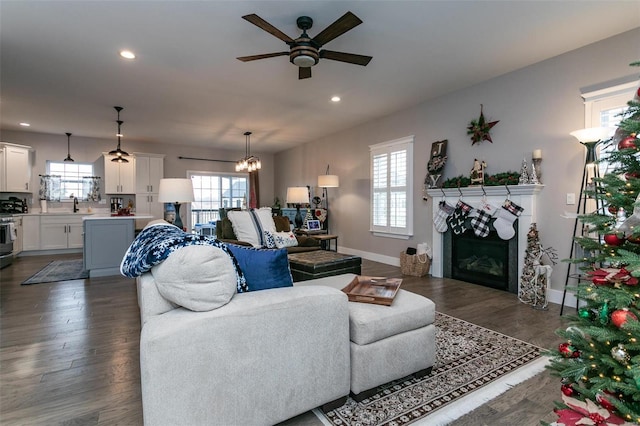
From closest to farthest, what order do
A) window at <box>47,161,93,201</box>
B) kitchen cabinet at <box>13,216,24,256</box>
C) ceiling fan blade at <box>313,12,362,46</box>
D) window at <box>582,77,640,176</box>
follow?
ceiling fan blade at <box>313,12,362,46</box> < window at <box>582,77,640,176</box> < kitchen cabinet at <box>13,216,24,256</box> < window at <box>47,161,93,201</box>

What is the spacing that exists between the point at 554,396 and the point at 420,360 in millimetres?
764

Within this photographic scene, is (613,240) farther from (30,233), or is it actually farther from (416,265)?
(30,233)

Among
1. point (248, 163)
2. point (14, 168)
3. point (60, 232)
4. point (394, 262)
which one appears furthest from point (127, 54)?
point (60, 232)

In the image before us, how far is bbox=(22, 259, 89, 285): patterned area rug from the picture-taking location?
183 inches

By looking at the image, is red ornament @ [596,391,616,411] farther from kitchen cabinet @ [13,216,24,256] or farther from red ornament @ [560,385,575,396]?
kitchen cabinet @ [13,216,24,256]

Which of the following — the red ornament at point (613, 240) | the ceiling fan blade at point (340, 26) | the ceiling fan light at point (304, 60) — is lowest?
the red ornament at point (613, 240)

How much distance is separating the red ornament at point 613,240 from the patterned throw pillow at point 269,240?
3.58 metres

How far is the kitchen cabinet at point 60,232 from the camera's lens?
6.81 m

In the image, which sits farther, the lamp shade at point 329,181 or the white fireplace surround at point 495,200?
the lamp shade at point 329,181

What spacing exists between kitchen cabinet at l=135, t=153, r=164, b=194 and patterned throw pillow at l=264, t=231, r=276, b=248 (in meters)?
4.85

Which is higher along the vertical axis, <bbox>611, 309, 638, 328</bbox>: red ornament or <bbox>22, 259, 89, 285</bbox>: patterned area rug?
<bbox>611, 309, 638, 328</bbox>: red ornament

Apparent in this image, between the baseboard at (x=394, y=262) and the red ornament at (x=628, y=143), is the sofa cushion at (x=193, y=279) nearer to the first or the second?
the red ornament at (x=628, y=143)

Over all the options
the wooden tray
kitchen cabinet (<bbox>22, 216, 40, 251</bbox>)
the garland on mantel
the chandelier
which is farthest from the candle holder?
kitchen cabinet (<bbox>22, 216, 40, 251</bbox>)

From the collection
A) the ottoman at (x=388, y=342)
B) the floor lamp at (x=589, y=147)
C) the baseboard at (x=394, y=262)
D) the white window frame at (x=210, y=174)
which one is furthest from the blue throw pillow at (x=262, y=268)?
the white window frame at (x=210, y=174)
